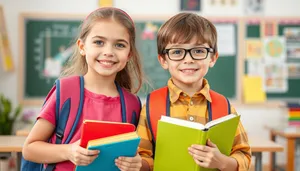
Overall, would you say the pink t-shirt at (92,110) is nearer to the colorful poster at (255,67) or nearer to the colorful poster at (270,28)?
the colorful poster at (255,67)

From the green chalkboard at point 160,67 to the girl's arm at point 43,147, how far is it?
276 cm

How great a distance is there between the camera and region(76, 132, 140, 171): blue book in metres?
1.22

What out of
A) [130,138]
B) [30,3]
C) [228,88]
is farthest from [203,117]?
[30,3]

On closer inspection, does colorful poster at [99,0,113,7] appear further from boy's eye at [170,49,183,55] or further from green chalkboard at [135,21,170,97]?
boy's eye at [170,49,183,55]

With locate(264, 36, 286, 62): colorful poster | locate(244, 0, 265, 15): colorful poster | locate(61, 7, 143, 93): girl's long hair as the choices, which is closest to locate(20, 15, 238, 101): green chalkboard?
locate(244, 0, 265, 15): colorful poster

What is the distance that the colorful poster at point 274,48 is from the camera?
4297 millimetres

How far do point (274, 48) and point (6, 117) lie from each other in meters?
2.90

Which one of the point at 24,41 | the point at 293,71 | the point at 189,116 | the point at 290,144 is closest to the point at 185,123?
the point at 189,116

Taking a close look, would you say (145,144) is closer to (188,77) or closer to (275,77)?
(188,77)

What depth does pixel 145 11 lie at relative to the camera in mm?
4203

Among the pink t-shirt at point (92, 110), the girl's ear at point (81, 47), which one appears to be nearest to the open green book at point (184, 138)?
the pink t-shirt at point (92, 110)

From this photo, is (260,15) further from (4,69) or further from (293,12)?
(4,69)

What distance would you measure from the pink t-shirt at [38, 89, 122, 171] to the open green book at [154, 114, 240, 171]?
8.2 inches

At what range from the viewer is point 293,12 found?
432cm
